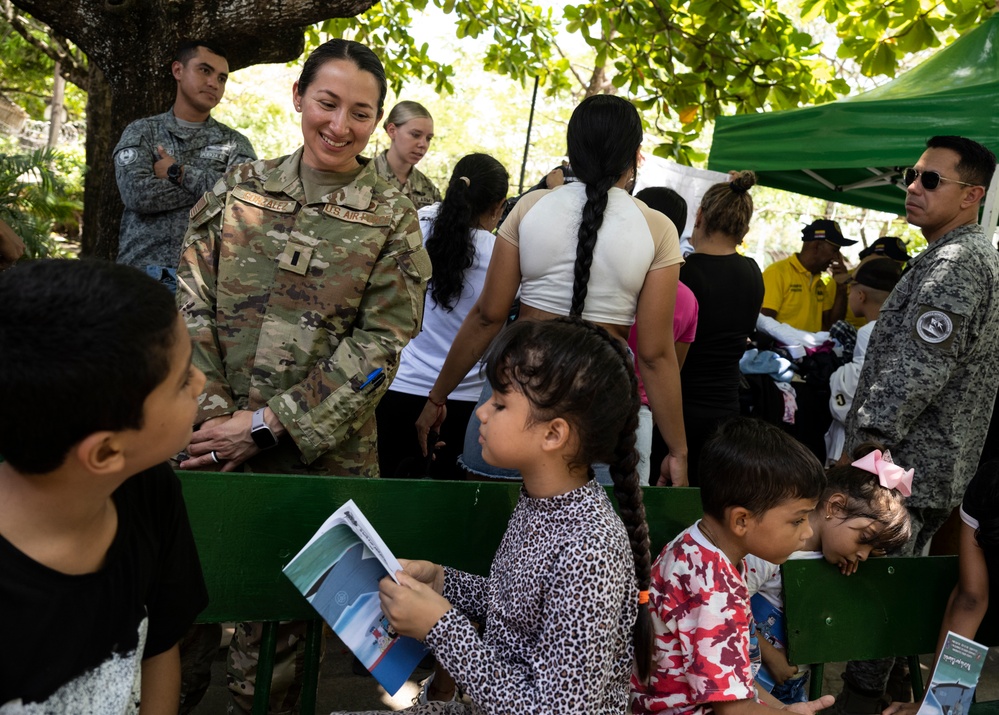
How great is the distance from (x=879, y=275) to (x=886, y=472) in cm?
299

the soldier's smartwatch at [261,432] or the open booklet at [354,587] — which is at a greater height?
the soldier's smartwatch at [261,432]

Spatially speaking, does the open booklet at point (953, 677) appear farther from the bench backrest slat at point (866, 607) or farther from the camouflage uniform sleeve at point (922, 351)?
the camouflage uniform sleeve at point (922, 351)

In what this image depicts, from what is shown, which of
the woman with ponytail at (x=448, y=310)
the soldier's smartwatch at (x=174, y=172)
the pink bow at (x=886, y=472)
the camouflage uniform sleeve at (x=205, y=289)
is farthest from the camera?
the soldier's smartwatch at (x=174, y=172)

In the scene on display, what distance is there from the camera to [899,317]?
358cm

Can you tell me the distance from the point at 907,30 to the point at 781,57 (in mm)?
780

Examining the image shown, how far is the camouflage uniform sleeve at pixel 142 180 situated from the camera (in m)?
4.16

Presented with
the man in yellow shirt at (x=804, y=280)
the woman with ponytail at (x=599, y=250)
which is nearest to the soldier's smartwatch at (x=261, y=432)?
the woman with ponytail at (x=599, y=250)

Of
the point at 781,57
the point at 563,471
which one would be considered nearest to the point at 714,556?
the point at 563,471

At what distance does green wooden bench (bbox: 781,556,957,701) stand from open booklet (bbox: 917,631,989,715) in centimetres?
24

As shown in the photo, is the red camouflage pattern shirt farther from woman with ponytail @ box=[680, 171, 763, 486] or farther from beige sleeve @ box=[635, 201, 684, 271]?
woman with ponytail @ box=[680, 171, 763, 486]

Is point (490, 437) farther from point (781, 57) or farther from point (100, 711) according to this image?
point (781, 57)

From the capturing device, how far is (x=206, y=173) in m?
→ 4.29

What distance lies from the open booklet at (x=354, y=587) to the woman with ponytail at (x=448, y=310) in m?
1.93

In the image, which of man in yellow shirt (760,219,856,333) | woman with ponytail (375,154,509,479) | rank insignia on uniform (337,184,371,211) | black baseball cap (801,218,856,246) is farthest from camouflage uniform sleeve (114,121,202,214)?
black baseball cap (801,218,856,246)
